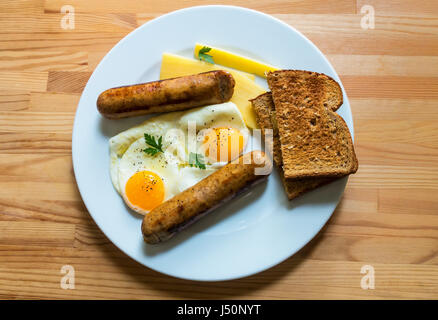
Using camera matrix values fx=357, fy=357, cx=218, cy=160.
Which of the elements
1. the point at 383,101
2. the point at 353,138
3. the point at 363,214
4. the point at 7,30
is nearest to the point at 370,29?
the point at 383,101

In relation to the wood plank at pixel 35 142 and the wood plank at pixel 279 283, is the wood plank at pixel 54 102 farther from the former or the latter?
the wood plank at pixel 279 283

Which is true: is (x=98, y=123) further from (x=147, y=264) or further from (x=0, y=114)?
(x=147, y=264)

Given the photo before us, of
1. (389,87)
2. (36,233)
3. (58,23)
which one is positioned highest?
(58,23)

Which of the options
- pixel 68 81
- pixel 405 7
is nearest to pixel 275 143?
pixel 405 7

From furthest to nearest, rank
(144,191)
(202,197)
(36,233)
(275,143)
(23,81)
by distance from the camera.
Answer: (23,81), (36,233), (275,143), (144,191), (202,197)


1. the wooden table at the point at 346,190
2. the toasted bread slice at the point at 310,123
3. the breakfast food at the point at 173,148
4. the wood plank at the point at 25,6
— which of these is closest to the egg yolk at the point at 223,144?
the breakfast food at the point at 173,148

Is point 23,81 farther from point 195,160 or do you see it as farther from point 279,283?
point 279,283

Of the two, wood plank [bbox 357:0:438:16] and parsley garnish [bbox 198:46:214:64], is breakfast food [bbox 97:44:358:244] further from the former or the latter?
wood plank [bbox 357:0:438:16]

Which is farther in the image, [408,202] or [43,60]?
[43,60]
